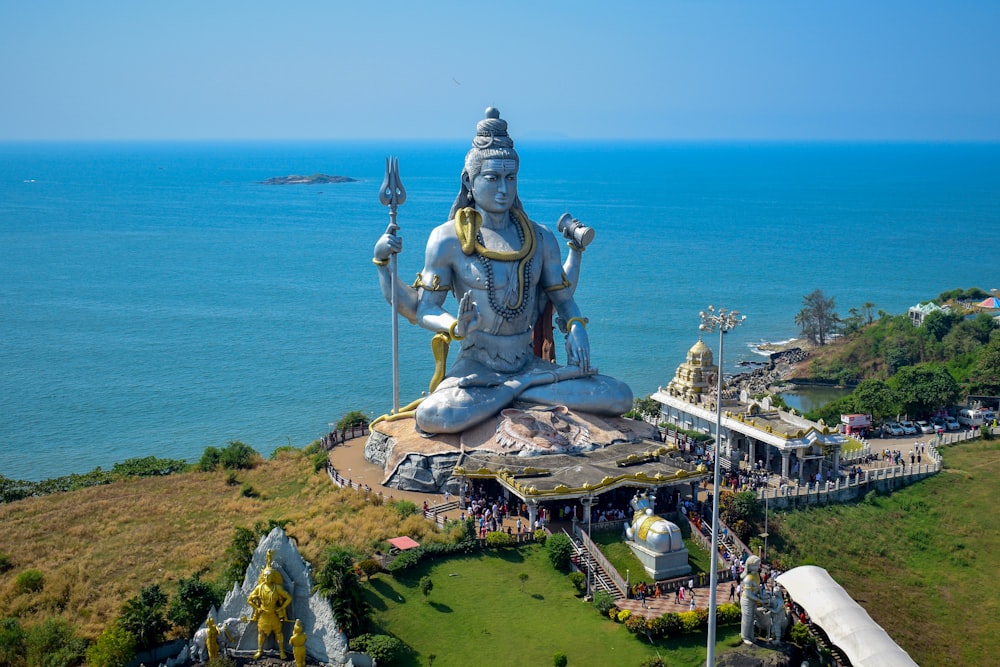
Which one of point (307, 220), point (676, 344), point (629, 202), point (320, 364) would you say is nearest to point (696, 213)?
point (629, 202)

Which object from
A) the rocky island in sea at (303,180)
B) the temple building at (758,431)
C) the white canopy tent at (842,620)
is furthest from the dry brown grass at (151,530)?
the rocky island in sea at (303,180)

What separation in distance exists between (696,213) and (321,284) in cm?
6648

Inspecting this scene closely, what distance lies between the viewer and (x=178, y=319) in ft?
215

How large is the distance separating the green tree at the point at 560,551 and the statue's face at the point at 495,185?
9657mm

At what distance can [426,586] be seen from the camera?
75.6 ft

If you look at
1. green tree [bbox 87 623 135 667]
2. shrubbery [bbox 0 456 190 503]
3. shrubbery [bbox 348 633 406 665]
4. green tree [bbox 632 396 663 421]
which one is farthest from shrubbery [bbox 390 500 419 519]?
green tree [bbox 632 396 663 421]

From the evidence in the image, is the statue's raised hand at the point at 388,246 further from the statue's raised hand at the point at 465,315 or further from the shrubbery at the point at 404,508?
the shrubbery at the point at 404,508

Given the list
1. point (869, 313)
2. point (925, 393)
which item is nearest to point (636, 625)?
point (925, 393)

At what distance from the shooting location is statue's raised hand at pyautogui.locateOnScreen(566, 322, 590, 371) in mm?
30125

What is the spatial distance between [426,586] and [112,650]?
6.30 m

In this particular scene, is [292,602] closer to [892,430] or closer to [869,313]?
[892,430]

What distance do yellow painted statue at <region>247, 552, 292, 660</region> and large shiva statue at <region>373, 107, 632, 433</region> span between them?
9.17m

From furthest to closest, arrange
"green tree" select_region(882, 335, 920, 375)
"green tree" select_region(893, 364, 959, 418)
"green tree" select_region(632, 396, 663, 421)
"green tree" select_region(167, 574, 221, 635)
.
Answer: "green tree" select_region(882, 335, 920, 375)
"green tree" select_region(632, 396, 663, 421)
"green tree" select_region(893, 364, 959, 418)
"green tree" select_region(167, 574, 221, 635)

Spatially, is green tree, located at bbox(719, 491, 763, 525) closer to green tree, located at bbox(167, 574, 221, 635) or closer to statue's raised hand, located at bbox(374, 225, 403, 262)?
statue's raised hand, located at bbox(374, 225, 403, 262)
